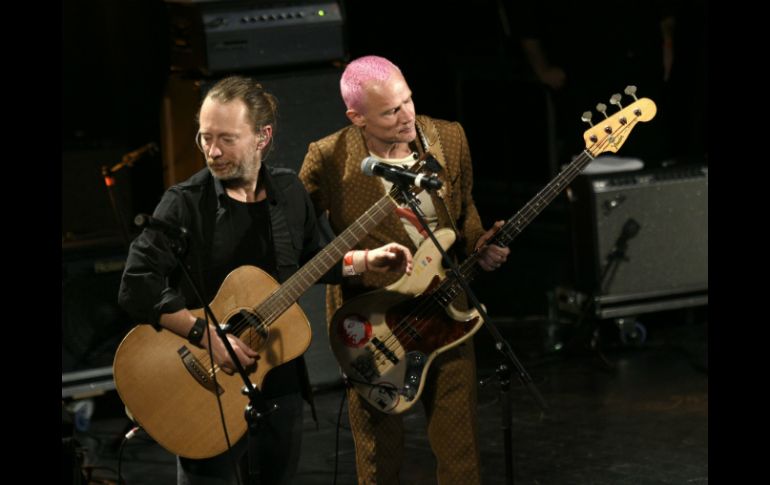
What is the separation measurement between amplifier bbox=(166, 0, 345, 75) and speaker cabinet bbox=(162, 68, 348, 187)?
13cm

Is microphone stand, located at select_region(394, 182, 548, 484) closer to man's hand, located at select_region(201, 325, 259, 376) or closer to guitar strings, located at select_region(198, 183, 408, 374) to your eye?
guitar strings, located at select_region(198, 183, 408, 374)

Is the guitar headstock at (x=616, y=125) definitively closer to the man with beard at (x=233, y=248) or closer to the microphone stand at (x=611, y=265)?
the man with beard at (x=233, y=248)

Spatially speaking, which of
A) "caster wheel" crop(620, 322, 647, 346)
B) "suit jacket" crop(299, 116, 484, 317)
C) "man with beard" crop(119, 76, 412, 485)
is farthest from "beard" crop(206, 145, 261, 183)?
"caster wheel" crop(620, 322, 647, 346)

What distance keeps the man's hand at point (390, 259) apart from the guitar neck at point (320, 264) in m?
0.08

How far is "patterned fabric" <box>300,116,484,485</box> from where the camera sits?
4500 millimetres

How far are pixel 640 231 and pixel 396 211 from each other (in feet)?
12.1

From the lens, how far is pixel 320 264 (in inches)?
168

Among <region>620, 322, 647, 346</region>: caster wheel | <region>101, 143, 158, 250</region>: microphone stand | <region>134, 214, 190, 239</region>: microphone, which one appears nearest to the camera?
<region>134, 214, 190, 239</region>: microphone

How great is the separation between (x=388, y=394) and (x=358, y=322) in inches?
10.5

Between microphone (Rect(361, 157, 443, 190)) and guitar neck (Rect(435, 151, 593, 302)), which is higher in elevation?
microphone (Rect(361, 157, 443, 190))

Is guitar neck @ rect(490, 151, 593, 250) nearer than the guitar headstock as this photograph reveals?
Yes

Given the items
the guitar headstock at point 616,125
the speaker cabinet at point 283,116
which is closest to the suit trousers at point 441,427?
the guitar headstock at point 616,125

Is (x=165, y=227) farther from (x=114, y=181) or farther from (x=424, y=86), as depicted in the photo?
(x=424, y=86)

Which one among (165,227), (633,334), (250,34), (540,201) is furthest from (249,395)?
(633,334)
